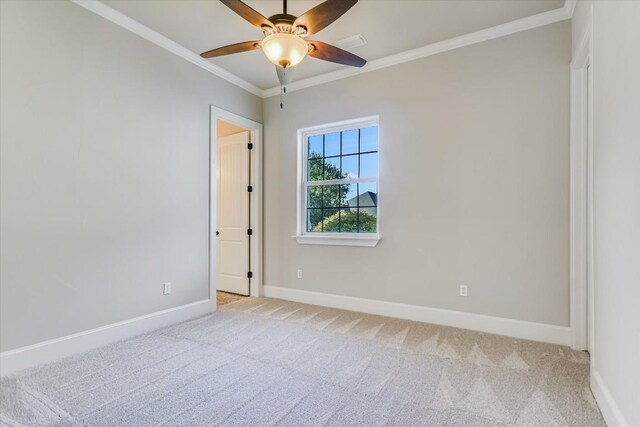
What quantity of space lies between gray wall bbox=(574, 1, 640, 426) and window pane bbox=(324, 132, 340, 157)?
2493mm

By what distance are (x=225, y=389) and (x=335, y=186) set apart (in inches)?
102

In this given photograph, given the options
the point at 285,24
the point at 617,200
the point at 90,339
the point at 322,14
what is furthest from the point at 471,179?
the point at 90,339

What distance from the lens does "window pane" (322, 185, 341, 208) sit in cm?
393

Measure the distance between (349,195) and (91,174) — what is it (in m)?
2.58

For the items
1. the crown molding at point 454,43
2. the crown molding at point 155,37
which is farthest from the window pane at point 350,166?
the crown molding at point 155,37

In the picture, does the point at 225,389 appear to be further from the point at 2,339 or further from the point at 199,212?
the point at 199,212

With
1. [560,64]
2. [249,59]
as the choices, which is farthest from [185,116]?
[560,64]

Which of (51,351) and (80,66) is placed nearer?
(51,351)

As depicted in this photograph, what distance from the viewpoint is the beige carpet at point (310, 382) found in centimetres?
169

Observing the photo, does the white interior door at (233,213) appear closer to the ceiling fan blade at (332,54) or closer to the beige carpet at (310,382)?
the beige carpet at (310,382)

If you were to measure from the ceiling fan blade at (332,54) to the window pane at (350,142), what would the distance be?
54.9 inches

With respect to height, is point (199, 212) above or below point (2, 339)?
above

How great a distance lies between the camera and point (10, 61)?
215 cm

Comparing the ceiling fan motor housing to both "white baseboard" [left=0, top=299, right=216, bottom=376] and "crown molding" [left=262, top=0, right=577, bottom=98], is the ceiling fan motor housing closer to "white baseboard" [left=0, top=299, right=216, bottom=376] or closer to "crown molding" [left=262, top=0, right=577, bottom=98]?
"crown molding" [left=262, top=0, right=577, bottom=98]
